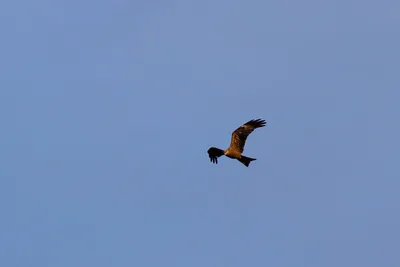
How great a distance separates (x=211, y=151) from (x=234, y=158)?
1290mm

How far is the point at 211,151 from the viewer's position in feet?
76.5

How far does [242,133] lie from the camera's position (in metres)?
22.6

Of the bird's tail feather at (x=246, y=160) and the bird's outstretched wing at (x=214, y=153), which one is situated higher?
the bird's outstretched wing at (x=214, y=153)

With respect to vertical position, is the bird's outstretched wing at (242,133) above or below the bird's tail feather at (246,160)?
above

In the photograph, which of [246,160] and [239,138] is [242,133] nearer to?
[239,138]

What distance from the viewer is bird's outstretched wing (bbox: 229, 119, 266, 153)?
73.8 feet

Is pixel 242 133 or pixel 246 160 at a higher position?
pixel 242 133

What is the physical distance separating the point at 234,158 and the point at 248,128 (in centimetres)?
154

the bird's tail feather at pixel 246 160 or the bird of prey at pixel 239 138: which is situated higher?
the bird of prey at pixel 239 138

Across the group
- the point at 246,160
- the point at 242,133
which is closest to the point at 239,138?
the point at 242,133

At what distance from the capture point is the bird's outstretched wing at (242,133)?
22484 mm

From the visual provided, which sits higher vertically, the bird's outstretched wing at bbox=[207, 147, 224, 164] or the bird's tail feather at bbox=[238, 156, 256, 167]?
the bird's outstretched wing at bbox=[207, 147, 224, 164]

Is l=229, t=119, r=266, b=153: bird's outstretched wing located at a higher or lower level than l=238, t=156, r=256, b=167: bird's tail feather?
higher

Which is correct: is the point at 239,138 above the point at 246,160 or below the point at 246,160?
above
